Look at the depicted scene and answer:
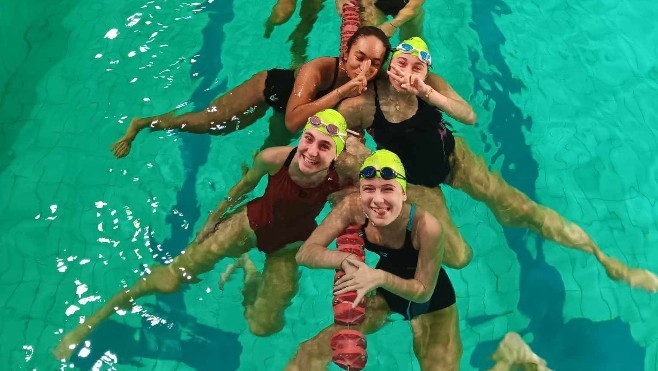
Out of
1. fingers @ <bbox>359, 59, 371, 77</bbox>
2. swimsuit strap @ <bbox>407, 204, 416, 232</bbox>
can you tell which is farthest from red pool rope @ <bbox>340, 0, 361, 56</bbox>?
swimsuit strap @ <bbox>407, 204, 416, 232</bbox>

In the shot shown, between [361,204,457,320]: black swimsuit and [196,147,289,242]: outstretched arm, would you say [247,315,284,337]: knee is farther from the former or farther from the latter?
[361,204,457,320]: black swimsuit

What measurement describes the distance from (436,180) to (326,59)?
47.7 inches

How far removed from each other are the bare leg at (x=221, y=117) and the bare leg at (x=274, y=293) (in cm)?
131

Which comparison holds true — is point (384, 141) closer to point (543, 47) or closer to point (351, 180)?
point (351, 180)

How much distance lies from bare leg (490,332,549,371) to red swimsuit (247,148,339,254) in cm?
148

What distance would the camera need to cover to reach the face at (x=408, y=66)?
4.34 meters

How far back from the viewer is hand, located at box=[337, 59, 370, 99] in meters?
4.34

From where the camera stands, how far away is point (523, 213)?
460 cm

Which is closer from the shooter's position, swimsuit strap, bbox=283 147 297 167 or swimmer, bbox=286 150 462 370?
swimmer, bbox=286 150 462 370

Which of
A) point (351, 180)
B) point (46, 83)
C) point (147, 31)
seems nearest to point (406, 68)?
point (351, 180)

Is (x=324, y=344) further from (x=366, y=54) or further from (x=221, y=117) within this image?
(x=221, y=117)

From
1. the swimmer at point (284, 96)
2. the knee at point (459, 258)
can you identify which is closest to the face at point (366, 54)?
the swimmer at point (284, 96)

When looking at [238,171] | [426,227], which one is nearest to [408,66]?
[426,227]

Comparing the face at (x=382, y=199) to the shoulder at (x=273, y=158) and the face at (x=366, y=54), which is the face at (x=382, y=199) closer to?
the shoulder at (x=273, y=158)
